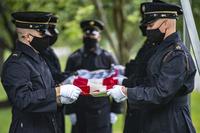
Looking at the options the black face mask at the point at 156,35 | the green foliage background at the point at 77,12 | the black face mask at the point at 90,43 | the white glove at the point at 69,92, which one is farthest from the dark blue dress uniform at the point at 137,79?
the green foliage background at the point at 77,12

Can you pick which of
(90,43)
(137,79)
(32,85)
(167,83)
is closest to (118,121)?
(90,43)

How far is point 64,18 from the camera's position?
40.1 ft

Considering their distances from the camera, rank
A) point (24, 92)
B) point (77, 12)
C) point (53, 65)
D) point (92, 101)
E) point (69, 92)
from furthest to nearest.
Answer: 1. point (77, 12)
2. point (92, 101)
3. point (53, 65)
4. point (69, 92)
5. point (24, 92)

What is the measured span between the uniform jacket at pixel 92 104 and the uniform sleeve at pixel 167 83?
2711mm

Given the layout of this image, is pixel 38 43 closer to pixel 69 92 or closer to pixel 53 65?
pixel 69 92

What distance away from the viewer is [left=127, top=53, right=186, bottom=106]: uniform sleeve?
15.2ft

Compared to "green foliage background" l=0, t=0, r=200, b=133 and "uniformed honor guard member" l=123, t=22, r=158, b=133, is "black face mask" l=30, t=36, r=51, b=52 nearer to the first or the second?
"uniformed honor guard member" l=123, t=22, r=158, b=133

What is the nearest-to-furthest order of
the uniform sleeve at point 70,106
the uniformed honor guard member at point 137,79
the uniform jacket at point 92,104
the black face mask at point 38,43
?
the black face mask at point 38,43 → the uniformed honor guard member at point 137,79 → the uniform jacket at point 92,104 → the uniform sleeve at point 70,106

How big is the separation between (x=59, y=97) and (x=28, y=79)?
1.05ft

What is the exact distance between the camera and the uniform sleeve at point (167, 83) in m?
4.63

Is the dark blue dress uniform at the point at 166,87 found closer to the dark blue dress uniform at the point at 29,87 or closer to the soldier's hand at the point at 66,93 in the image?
the soldier's hand at the point at 66,93

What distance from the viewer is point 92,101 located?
24.6ft

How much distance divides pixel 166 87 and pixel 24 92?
4.03 feet

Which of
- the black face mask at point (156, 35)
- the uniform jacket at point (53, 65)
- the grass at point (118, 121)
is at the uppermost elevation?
the black face mask at point (156, 35)
